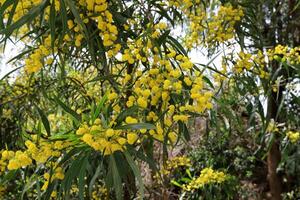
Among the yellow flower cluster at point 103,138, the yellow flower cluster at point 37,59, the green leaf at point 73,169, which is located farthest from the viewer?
the yellow flower cluster at point 37,59

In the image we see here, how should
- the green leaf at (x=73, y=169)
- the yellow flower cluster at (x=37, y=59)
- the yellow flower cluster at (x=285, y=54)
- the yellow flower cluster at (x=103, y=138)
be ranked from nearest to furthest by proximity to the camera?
1. the yellow flower cluster at (x=103, y=138)
2. the green leaf at (x=73, y=169)
3. the yellow flower cluster at (x=37, y=59)
4. the yellow flower cluster at (x=285, y=54)

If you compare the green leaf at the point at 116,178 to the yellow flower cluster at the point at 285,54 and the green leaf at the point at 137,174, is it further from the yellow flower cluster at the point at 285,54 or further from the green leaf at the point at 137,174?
the yellow flower cluster at the point at 285,54

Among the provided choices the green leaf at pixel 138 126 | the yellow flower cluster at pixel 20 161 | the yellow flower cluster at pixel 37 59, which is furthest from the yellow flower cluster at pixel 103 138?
the yellow flower cluster at pixel 37 59

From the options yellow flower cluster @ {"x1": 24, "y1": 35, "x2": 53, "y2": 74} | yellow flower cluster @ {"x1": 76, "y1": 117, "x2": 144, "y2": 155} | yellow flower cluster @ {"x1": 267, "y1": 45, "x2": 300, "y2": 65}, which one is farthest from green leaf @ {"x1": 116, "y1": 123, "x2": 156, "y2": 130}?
yellow flower cluster @ {"x1": 267, "y1": 45, "x2": 300, "y2": 65}

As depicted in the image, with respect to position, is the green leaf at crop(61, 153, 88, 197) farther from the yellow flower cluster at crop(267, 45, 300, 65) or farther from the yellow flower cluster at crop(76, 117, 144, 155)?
the yellow flower cluster at crop(267, 45, 300, 65)

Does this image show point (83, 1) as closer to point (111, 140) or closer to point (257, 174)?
point (111, 140)

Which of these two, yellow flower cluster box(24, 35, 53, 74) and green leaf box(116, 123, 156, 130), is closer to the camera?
green leaf box(116, 123, 156, 130)

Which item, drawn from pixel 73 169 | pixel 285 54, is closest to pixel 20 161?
pixel 73 169

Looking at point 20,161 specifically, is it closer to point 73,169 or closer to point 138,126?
point 73,169

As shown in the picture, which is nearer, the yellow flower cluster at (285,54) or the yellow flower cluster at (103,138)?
the yellow flower cluster at (103,138)

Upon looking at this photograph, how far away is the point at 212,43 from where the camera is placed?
166cm

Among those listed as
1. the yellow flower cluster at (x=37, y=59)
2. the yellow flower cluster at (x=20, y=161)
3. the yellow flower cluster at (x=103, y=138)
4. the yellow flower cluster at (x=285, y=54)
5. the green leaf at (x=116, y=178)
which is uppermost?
the yellow flower cluster at (x=285, y=54)

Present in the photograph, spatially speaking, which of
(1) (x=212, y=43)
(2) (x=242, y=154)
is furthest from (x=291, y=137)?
(2) (x=242, y=154)

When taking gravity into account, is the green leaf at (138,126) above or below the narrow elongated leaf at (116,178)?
above
